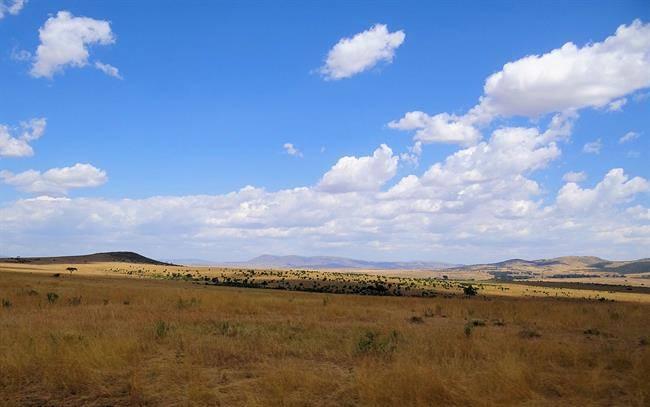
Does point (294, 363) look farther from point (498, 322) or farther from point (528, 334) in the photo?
point (498, 322)

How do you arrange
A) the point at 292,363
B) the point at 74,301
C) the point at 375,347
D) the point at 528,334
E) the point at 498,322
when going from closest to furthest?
the point at 292,363 < the point at 375,347 < the point at 528,334 < the point at 498,322 < the point at 74,301

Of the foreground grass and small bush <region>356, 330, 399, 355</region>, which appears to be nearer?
the foreground grass

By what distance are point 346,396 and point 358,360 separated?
280 centimetres

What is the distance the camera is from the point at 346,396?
8.48 m

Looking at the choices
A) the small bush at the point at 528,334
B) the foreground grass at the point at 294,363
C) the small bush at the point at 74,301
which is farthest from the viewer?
the small bush at the point at 74,301

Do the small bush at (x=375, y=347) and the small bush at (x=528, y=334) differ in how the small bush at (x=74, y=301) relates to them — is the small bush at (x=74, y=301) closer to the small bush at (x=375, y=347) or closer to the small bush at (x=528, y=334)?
the small bush at (x=375, y=347)

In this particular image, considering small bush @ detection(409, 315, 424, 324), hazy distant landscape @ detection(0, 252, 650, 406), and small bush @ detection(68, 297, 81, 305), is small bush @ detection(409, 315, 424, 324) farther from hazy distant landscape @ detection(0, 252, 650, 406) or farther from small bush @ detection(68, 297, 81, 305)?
small bush @ detection(68, 297, 81, 305)

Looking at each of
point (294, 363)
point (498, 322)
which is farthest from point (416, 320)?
point (294, 363)

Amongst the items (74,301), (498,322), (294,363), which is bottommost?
(498,322)

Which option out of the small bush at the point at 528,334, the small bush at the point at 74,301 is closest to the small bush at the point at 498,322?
the small bush at the point at 528,334

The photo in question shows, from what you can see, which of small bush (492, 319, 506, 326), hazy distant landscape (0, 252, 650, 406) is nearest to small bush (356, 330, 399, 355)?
hazy distant landscape (0, 252, 650, 406)

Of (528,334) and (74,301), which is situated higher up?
(74,301)

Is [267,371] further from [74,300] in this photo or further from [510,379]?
[74,300]

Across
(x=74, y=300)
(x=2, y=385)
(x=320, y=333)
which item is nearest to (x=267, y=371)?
(x=2, y=385)
